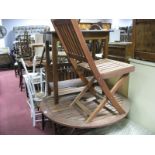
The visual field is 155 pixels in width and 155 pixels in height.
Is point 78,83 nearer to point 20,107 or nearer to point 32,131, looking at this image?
point 32,131

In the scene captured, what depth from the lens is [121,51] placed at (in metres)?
2.54

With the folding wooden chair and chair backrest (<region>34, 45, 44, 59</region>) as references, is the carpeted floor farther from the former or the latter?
the folding wooden chair

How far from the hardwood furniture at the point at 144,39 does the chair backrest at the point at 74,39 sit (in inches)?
22.2

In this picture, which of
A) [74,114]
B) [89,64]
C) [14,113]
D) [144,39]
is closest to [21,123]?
[14,113]

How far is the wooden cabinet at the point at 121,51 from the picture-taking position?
7.83ft

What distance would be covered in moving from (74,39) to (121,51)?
1.04 meters

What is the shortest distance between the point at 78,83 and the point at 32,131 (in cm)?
96

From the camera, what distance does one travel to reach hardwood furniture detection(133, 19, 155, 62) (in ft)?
5.89

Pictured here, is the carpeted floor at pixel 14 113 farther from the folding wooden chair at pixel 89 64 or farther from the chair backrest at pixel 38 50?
the folding wooden chair at pixel 89 64

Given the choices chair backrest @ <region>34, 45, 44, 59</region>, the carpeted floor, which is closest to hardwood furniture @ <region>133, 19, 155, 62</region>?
the carpeted floor

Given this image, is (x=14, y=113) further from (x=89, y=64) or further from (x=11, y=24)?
(x=11, y=24)

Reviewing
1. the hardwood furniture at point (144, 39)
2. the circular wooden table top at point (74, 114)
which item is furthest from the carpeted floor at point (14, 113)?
the hardwood furniture at point (144, 39)

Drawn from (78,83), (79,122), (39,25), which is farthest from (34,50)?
(39,25)

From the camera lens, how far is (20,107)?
12.1 ft
